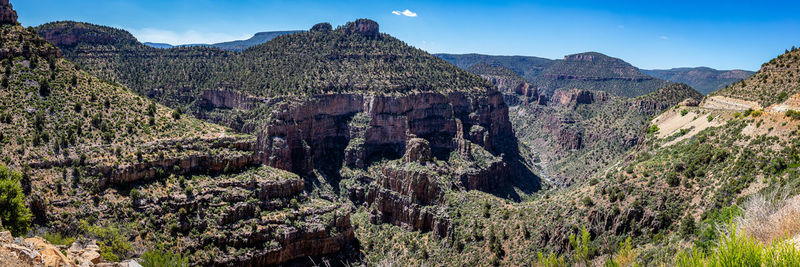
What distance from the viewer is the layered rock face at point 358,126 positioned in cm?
9906

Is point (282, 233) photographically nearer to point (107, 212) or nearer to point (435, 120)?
point (107, 212)

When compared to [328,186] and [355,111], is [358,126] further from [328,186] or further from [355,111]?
[328,186]

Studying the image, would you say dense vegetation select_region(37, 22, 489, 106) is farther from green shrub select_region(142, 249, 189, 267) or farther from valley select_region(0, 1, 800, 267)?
green shrub select_region(142, 249, 189, 267)

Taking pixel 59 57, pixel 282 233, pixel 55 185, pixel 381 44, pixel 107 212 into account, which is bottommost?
pixel 282 233

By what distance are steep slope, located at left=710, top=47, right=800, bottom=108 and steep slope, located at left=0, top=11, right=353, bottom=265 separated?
2554 inches

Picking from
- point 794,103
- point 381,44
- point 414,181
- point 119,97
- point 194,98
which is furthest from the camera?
point 381,44

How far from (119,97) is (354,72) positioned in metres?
72.8

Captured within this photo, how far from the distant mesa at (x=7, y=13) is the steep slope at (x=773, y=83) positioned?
114 metres

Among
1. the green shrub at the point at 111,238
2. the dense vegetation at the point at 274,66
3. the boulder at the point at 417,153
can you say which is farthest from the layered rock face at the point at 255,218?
the dense vegetation at the point at 274,66

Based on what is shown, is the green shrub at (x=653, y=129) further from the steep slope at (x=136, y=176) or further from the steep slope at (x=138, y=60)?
the steep slope at (x=138, y=60)

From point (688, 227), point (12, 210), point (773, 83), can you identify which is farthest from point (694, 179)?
point (12, 210)

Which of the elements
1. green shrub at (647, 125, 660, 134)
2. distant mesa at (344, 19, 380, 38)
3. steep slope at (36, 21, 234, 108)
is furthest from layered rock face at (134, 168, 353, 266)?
distant mesa at (344, 19, 380, 38)

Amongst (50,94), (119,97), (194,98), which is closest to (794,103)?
(119,97)

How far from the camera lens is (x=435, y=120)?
12838 centimetres
